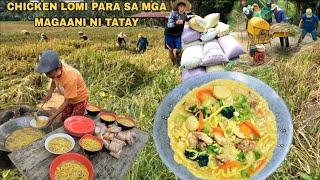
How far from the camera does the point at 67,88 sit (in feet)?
13.9

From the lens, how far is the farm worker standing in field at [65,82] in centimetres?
407

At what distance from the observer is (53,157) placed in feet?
13.1

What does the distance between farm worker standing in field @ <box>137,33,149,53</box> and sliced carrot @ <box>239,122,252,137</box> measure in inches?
94.7

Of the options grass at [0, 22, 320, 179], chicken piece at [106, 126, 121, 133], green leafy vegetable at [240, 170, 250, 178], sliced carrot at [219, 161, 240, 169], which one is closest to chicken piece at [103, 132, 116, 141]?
chicken piece at [106, 126, 121, 133]

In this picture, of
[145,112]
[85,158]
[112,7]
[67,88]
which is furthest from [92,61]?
[85,158]

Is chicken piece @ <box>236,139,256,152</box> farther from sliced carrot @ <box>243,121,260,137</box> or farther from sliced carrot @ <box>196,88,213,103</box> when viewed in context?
sliced carrot @ <box>196,88,213,103</box>

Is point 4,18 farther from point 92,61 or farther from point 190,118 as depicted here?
point 190,118

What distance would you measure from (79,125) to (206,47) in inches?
59.8

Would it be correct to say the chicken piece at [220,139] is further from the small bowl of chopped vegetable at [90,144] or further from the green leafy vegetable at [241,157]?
the small bowl of chopped vegetable at [90,144]

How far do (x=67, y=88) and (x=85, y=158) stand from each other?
0.57 metres

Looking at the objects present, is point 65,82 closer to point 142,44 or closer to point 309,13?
point 142,44

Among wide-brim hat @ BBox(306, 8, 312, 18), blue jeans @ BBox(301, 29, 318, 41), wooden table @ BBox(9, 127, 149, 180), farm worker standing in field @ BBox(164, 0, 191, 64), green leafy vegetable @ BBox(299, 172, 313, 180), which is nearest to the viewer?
wooden table @ BBox(9, 127, 149, 180)

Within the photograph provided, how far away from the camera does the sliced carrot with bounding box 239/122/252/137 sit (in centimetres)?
372

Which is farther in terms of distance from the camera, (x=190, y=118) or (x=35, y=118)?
(x=35, y=118)
